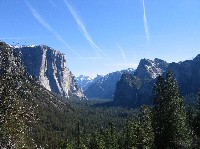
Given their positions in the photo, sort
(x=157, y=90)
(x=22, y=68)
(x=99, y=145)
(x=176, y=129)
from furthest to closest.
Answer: (x=99, y=145)
(x=157, y=90)
(x=176, y=129)
(x=22, y=68)

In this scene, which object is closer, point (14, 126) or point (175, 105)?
point (14, 126)

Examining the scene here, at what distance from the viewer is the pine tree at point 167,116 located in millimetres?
68375

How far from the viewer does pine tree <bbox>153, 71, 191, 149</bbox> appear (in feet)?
224

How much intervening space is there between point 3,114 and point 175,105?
55415 mm

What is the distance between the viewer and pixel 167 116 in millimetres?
69125

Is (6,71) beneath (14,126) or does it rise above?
above

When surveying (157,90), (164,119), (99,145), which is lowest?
(99,145)

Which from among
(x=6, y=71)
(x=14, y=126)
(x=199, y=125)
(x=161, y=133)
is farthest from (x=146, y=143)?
(x=6, y=71)

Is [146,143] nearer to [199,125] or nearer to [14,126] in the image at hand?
[199,125]

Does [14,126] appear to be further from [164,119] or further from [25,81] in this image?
[164,119]

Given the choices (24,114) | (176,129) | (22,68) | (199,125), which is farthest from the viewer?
(199,125)

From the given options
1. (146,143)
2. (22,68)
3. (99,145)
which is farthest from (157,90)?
(22,68)

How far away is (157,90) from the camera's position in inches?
2862

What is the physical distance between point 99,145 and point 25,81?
85.5 m
